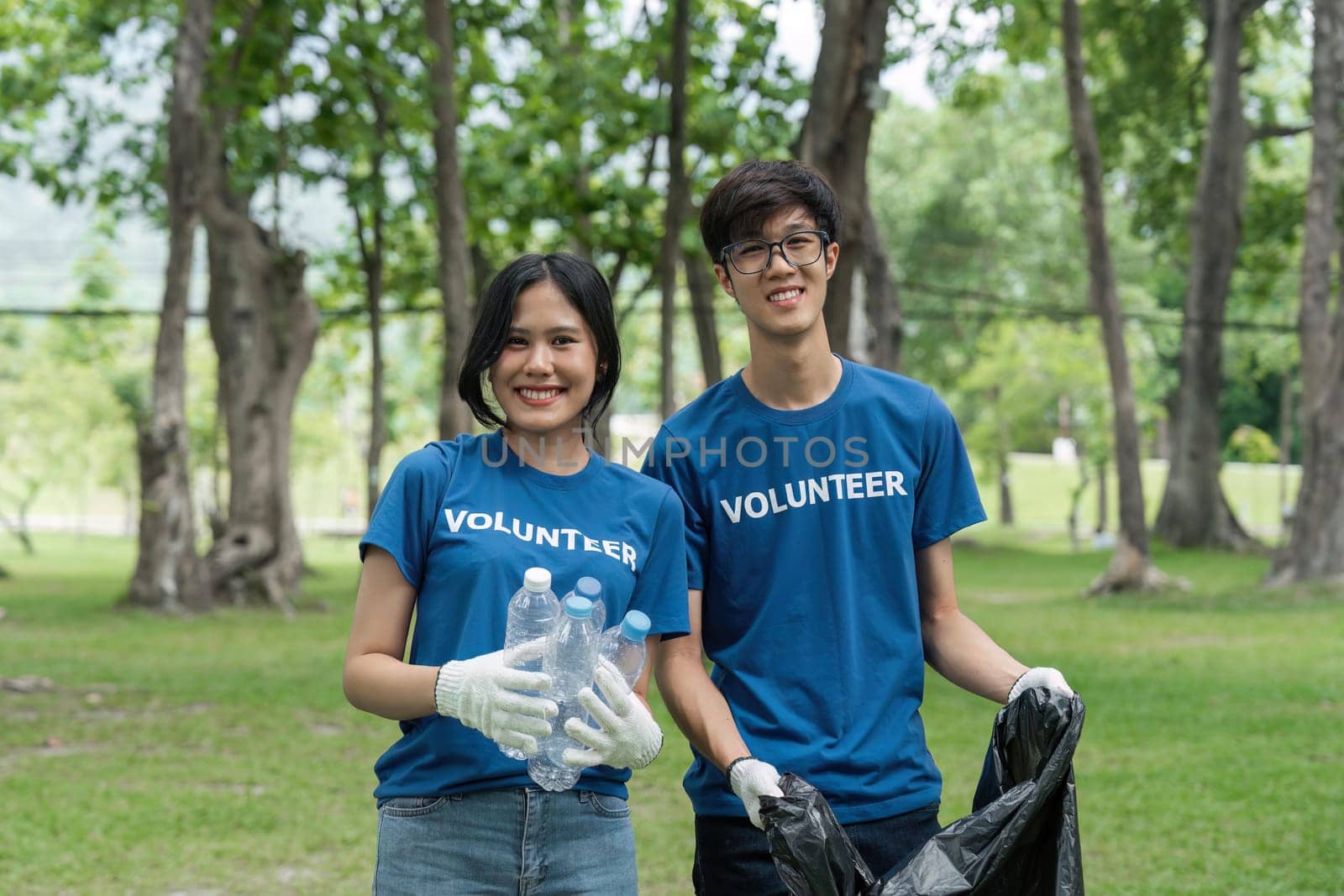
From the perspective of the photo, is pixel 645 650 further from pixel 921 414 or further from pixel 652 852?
pixel 652 852

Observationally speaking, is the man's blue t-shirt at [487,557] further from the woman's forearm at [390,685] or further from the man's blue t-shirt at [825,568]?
the man's blue t-shirt at [825,568]

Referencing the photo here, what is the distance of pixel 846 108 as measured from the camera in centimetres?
839

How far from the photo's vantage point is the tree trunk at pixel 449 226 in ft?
38.3

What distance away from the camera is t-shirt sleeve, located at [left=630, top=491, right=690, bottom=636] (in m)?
2.61

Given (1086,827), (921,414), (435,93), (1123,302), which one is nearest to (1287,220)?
(1123,302)

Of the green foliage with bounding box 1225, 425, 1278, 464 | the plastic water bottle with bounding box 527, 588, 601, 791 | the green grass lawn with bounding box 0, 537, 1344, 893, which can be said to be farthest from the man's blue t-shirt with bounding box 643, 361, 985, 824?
the green foliage with bounding box 1225, 425, 1278, 464

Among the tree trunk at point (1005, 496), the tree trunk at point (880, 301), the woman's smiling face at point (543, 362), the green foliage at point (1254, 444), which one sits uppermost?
the tree trunk at point (880, 301)

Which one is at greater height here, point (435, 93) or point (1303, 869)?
point (435, 93)

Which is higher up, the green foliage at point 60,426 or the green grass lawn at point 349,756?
the green foliage at point 60,426

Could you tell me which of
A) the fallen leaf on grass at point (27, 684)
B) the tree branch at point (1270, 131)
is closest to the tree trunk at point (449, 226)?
the fallen leaf on grass at point (27, 684)

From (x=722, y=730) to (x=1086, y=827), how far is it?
4.61 metres

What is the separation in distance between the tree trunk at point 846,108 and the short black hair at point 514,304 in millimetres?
5705

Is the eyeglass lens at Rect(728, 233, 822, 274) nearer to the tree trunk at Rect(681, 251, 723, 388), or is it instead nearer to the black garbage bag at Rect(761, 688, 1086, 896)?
the black garbage bag at Rect(761, 688, 1086, 896)

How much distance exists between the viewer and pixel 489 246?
20.9 m
